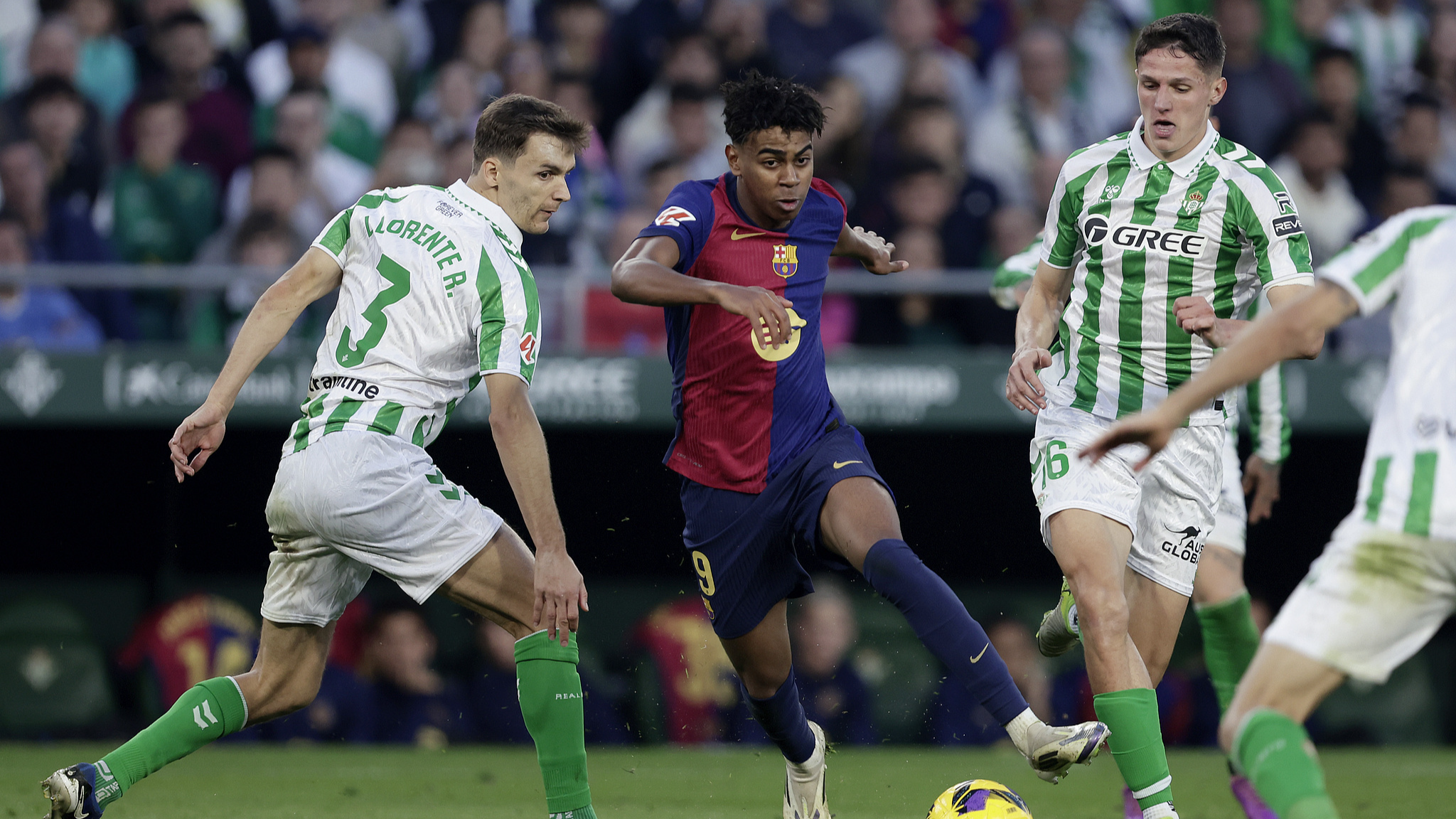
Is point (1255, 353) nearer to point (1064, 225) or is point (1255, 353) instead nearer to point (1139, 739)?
point (1139, 739)

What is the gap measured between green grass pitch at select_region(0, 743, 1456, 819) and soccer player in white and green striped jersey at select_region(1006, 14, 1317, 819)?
6.75ft

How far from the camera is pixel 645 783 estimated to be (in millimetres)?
8656

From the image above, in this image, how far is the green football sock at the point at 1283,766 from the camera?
3643 millimetres

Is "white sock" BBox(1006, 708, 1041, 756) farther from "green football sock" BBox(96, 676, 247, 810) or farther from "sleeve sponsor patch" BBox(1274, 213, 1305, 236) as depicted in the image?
"green football sock" BBox(96, 676, 247, 810)

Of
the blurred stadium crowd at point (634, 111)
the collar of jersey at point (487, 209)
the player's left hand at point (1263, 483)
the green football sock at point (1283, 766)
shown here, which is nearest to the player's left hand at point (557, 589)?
the collar of jersey at point (487, 209)

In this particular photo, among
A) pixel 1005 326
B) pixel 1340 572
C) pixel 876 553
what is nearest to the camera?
pixel 1340 572

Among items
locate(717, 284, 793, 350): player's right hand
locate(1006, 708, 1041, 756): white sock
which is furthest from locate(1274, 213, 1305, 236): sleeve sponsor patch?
locate(1006, 708, 1041, 756): white sock

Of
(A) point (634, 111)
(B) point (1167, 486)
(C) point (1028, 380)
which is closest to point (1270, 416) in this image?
(B) point (1167, 486)

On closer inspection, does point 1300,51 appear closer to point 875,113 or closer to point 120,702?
point 875,113

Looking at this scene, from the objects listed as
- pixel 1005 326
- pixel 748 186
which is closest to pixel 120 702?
pixel 1005 326

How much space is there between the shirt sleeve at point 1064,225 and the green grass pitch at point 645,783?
105 inches

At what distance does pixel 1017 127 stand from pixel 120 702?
7307mm

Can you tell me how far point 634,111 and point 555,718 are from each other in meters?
7.42

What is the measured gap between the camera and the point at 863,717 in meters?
10.7
